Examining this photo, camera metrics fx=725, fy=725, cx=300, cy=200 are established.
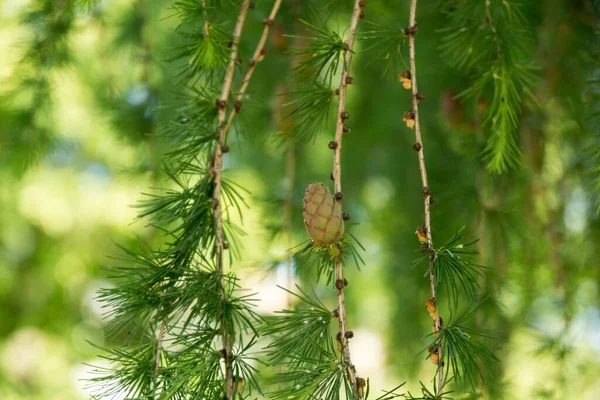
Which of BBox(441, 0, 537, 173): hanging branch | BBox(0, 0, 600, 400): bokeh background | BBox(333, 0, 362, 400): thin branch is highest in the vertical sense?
BBox(0, 0, 600, 400): bokeh background

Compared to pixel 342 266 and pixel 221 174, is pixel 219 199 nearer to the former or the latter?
pixel 221 174

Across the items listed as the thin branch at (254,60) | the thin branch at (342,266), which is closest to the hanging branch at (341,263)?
the thin branch at (342,266)

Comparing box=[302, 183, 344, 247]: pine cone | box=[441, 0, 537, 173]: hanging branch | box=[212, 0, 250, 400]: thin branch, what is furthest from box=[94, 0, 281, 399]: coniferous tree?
box=[441, 0, 537, 173]: hanging branch

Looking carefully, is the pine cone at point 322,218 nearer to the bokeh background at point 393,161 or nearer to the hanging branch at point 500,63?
the bokeh background at point 393,161

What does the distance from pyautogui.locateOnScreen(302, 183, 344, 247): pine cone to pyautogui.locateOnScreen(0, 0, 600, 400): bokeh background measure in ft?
0.44

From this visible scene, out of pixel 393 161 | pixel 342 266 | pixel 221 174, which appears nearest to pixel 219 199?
pixel 221 174

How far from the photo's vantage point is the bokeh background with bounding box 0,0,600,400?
1.17 m

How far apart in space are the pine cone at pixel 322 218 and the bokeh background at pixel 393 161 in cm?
13

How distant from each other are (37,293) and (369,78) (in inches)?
62.4

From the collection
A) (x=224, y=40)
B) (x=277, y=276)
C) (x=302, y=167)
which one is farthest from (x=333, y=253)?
(x=302, y=167)

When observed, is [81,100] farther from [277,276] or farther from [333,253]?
[333,253]

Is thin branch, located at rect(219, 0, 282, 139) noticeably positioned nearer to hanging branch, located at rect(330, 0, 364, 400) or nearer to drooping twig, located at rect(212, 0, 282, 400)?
drooping twig, located at rect(212, 0, 282, 400)

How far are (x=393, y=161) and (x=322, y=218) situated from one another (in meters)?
1.19

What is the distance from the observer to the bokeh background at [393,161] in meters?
1.17
